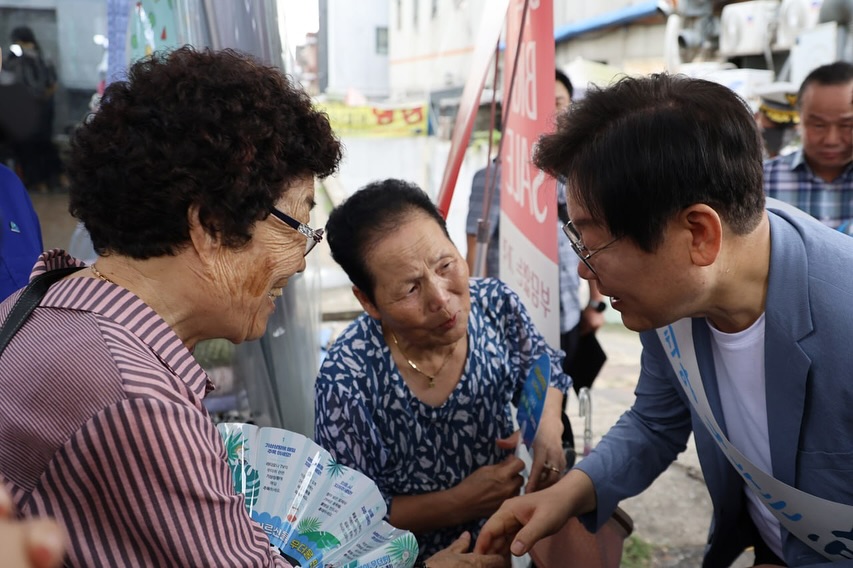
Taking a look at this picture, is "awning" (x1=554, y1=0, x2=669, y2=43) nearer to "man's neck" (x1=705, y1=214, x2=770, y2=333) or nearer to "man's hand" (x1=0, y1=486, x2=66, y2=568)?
"man's neck" (x1=705, y1=214, x2=770, y2=333)

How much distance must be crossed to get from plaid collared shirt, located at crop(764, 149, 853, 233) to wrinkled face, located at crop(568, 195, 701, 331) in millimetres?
2522

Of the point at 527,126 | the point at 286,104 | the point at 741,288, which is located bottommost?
the point at 741,288

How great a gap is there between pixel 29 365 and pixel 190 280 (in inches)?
11.8

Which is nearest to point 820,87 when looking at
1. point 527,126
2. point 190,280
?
point 527,126

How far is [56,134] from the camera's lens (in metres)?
5.68

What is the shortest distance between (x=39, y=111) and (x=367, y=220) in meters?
4.66

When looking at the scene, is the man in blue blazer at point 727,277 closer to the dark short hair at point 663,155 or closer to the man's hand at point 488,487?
the dark short hair at point 663,155

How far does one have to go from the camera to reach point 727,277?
1440 millimetres

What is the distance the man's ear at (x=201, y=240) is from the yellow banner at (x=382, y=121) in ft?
12.9

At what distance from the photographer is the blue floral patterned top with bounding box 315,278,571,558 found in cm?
186

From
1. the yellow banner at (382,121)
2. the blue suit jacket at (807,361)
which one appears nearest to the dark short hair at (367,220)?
the blue suit jacket at (807,361)

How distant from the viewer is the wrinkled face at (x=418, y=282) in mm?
1916

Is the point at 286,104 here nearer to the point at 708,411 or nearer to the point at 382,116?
the point at 708,411

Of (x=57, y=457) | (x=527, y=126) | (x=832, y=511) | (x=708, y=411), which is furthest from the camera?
(x=527, y=126)
